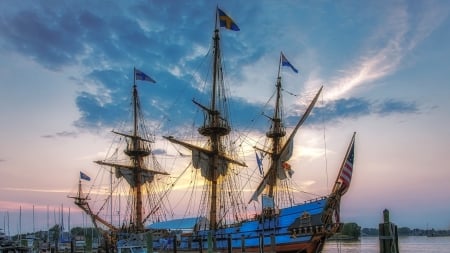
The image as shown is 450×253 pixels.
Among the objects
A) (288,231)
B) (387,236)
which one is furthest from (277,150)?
(387,236)

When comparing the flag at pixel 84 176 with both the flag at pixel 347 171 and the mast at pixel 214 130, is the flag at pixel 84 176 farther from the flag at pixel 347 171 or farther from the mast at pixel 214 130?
the flag at pixel 347 171

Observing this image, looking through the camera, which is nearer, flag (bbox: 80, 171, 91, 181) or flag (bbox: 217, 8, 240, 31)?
flag (bbox: 217, 8, 240, 31)

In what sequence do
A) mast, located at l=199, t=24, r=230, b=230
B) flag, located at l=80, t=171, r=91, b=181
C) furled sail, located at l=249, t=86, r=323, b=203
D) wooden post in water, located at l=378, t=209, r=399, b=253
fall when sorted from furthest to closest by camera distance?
flag, located at l=80, t=171, r=91, b=181, mast, located at l=199, t=24, r=230, b=230, furled sail, located at l=249, t=86, r=323, b=203, wooden post in water, located at l=378, t=209, r=399, b=253

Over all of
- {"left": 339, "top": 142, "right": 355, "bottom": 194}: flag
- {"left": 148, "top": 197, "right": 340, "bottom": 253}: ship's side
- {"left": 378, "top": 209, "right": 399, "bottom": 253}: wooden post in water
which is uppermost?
{"left": 339, "top": 142, "right": 355, "bottom": 194}: flag

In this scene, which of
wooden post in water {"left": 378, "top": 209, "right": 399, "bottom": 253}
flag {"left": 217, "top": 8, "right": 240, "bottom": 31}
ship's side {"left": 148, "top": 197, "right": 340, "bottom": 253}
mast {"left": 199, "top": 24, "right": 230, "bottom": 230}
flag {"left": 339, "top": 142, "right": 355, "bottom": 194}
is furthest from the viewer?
mast {"left": 199, "top": 24, "right": 230, "bottom": 230}

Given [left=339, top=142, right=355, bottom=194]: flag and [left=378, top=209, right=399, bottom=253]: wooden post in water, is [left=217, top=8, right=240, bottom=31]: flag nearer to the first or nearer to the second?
[left=339, top=142, right=355, bottom=194]: flag

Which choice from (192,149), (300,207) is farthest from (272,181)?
(300,207)

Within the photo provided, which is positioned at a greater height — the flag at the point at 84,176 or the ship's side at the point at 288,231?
the flag at the point at 84,176

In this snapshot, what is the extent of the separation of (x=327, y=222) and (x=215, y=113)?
77.5ft

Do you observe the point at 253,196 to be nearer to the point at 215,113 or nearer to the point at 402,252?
the point at 215,113

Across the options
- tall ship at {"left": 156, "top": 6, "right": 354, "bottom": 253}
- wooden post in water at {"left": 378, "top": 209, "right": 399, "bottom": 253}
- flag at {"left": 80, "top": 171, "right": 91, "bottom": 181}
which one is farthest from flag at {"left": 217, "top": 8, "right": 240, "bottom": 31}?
flag at {"left": 80, "top": 171, "right": 91, "bottom": 181}

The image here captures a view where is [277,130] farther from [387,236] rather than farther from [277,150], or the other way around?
[387,236]

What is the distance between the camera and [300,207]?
39906mm

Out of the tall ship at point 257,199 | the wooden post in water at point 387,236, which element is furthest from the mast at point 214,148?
the wooden post in water at point 387,236
